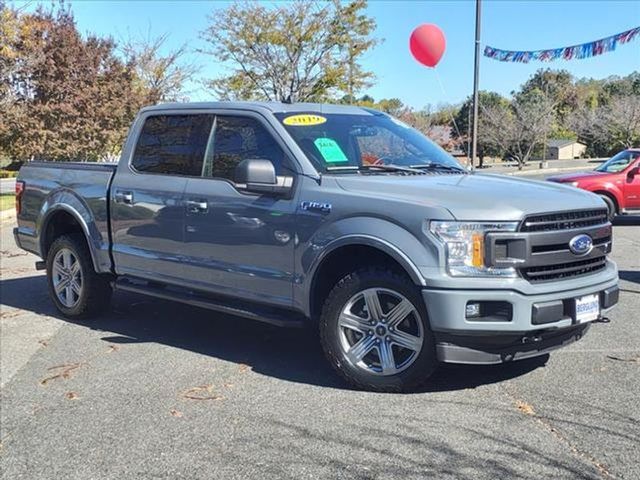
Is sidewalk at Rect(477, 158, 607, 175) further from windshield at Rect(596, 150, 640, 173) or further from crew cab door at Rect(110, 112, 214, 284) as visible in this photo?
crew cab door at Rect(110, 112, 214, 284)

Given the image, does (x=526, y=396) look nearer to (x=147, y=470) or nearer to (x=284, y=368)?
(x=284, y=368)

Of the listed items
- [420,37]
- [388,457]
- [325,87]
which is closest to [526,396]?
[388,457]

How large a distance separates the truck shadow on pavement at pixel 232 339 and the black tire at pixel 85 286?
12cm

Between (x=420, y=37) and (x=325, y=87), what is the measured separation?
9.58 m

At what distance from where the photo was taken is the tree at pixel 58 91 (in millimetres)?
21297

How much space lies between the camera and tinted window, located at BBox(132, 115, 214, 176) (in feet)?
18.6

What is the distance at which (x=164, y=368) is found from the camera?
17.0 ft

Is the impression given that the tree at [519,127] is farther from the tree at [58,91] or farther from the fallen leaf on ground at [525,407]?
the fallen leaf on ground at [525,407]

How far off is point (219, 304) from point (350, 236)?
145cm

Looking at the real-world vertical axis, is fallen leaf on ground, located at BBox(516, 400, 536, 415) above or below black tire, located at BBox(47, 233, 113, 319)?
below

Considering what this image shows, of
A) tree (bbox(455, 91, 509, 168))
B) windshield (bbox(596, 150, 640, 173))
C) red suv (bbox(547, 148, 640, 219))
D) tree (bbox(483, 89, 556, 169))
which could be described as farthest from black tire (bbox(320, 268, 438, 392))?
tree (bbox(483, 89, 556, 169))

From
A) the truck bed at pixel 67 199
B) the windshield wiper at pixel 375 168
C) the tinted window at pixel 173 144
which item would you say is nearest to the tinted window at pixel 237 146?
the tinted window at pixel 173 144

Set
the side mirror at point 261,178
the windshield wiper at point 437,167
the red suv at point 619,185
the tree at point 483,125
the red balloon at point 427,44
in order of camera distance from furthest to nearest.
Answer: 1. the tree at point 483,125
2. the red balloon at point 427,44
3. the red suv at point 619,185
4. the windshield wiper at point 437,167
5. the side mirror at point 261,178

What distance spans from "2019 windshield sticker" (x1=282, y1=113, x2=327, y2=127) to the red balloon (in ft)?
44.3
